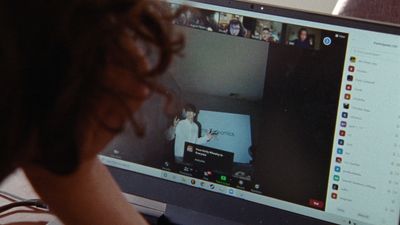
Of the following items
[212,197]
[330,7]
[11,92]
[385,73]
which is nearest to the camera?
[11,92]

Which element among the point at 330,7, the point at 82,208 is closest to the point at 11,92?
the point at 82,208

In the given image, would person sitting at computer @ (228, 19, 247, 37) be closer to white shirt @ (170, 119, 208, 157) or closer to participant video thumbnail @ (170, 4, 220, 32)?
participant video thumbnail @ (170, 4, 220, 32)

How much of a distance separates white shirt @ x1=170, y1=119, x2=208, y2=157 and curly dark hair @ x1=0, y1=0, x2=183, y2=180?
1.17 ft

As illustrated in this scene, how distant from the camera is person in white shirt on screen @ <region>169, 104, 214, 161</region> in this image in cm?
83

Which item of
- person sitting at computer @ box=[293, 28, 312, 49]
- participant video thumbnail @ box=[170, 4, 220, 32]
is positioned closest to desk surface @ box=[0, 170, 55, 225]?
participant video thumbnail @ box=[170, 4, 220, 32]

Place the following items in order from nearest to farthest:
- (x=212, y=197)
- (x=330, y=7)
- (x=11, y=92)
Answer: (x=11, y=92), (x=212, y=197), (x=330, y=7)

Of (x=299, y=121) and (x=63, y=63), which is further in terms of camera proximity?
(x=299, y=121)

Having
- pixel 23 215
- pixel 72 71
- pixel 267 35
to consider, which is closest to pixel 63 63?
pixel 72 71

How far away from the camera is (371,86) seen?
748 millimetres

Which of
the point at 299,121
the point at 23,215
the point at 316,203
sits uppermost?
the point at 299,121

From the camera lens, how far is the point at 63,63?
0.42 metres

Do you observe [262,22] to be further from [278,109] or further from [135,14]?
[135,14]

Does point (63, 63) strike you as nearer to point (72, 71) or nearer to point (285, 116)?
point (72, 71)

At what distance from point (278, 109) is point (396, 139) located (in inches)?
5.8
